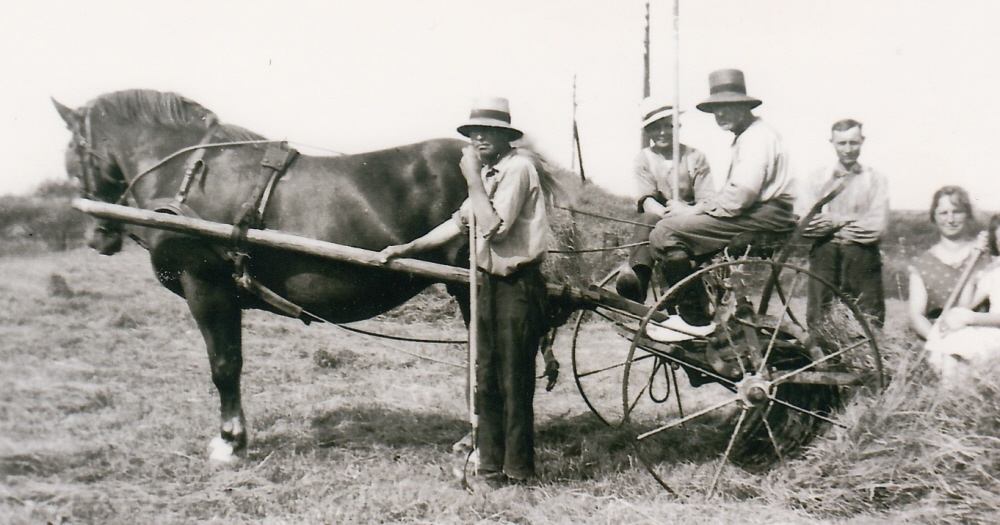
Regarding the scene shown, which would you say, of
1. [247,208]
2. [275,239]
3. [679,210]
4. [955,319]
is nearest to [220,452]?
[275,239]

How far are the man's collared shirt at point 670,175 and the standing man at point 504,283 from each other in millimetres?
1276

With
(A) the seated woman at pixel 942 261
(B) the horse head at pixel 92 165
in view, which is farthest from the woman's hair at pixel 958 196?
(B) the horse head at pixel 92 165

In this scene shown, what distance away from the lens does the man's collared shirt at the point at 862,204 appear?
5625 mm

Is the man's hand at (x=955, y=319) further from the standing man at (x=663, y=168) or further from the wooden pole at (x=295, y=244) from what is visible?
the wooden pole at (x=295, y=244)

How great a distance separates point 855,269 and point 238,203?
14.8ft

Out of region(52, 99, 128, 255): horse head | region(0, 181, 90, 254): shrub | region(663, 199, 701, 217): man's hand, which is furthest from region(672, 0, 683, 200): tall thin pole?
region(0, 181, 90, 254): shrub

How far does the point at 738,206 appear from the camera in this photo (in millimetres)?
4211

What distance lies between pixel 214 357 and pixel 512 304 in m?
2.23

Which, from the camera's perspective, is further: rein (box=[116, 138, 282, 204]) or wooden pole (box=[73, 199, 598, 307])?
rein (box=[116, 138, 282, 204])

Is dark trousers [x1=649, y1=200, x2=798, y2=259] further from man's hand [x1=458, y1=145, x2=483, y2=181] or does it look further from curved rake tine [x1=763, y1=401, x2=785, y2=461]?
man's hand [x1=458, y1=145, x2=483, y2=181]

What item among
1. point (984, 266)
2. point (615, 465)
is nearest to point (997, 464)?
point (984, 266)

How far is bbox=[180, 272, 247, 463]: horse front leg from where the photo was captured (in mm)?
4934

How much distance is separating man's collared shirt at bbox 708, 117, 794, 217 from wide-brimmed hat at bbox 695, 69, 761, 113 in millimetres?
162

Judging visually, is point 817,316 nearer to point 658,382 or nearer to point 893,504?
point 893,504
